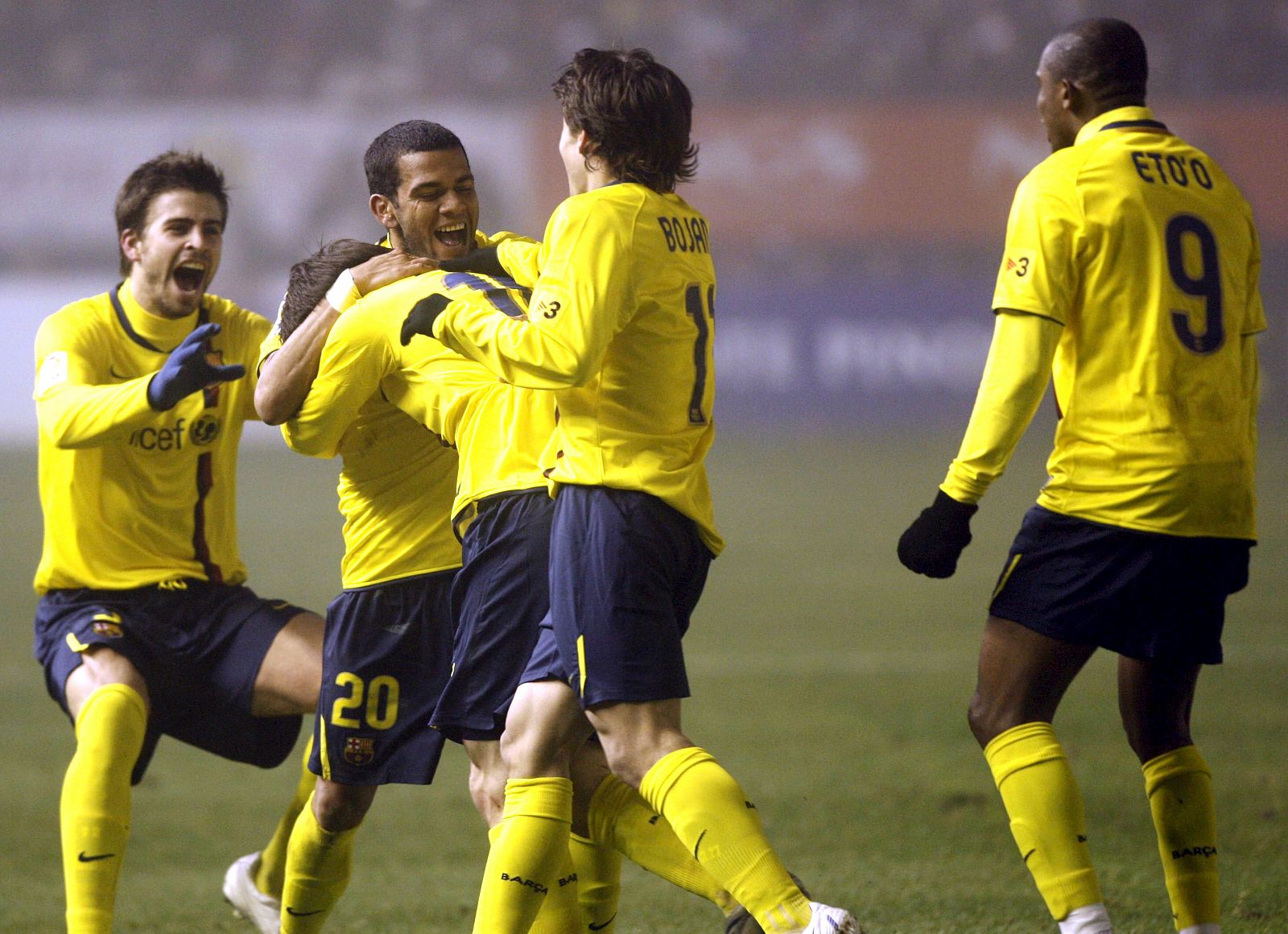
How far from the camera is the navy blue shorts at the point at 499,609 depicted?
121 inches

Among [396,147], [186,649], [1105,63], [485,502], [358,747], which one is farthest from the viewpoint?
[186,649]

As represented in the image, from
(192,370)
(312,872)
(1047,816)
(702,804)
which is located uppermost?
(192,370)

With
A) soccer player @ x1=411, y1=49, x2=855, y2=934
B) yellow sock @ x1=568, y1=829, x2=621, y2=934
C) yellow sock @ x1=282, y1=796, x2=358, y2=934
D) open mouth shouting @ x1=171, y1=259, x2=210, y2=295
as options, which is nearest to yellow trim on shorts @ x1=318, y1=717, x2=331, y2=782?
yellow sock @ x1=282, y1=796, x2=358, y2=934

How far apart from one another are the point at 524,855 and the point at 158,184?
7.00ft

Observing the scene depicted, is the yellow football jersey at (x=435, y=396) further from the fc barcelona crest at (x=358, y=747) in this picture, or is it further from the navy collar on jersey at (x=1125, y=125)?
the navy collar on jersey at (x=1125, y=125)

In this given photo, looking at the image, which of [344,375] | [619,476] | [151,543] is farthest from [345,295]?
[151,543]

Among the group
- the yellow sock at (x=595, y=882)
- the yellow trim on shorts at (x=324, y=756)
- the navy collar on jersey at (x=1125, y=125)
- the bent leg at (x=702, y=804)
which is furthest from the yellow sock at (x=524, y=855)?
the navy collar on jersey at (x=1125, y=125)

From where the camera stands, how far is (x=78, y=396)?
371cm

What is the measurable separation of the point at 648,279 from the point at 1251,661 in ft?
19.9

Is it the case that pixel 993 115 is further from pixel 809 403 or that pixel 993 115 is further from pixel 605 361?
pixel 605 361

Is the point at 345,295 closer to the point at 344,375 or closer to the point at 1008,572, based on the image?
the point at 344,375

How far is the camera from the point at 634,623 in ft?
9.13

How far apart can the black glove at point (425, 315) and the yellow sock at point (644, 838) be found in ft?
3.21

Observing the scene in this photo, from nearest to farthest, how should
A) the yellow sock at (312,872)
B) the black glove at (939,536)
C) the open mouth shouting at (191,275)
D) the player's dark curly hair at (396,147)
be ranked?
the black glove at (939,536) < the player's dark curly hair at (396,147) < the yellow sock at (312,872) < the open mouth shouting at (191,275)
